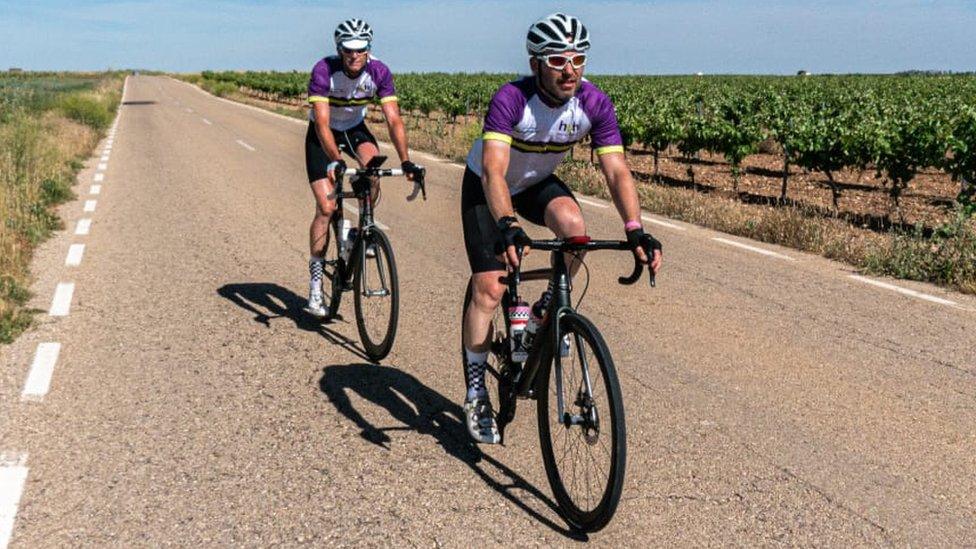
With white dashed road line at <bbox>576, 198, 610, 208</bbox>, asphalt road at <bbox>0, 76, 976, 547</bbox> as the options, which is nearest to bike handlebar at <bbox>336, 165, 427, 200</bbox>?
asphalt road at <bbox>0, 76, 976, 547</bbox>

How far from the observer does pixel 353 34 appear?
18.2ft

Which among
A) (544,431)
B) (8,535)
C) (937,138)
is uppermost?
(937,138)

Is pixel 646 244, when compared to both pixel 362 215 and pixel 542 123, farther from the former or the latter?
pixel 362 215

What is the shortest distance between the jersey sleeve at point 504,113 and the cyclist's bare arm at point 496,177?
0.09ft

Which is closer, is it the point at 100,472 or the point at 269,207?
the point at 100,472

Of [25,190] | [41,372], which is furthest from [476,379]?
[25,190]

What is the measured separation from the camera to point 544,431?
3572 millimetres

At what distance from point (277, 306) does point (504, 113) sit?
3878mm

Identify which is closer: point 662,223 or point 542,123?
point 542,123

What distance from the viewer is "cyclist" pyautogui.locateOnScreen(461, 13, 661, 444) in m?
3.40

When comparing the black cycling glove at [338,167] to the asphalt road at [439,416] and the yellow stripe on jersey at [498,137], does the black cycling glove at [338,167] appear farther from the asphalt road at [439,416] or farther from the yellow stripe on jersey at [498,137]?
the yellow stripe on jersey at [498,137]

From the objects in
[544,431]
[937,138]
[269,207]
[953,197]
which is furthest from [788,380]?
[953,197]

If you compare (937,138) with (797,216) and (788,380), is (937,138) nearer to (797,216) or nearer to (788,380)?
(797,216)

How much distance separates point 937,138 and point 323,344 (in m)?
12.6
